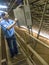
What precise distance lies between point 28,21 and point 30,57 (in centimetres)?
78

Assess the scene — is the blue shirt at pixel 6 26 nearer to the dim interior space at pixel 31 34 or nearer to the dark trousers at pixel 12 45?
the dim interior space at pixel 31 34

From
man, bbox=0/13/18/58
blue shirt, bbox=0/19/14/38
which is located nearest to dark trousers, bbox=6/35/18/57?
man, bbox=0/13/18/58

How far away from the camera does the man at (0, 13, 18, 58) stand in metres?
3.35

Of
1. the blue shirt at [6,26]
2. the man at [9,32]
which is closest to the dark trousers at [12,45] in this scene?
the man at [9,32]

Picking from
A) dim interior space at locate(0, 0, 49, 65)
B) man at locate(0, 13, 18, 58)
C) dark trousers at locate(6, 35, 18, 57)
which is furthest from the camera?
dark trousers at locate(6, 35, 18, 57)

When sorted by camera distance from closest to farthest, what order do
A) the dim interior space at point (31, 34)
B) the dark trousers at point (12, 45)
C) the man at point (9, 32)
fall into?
the dim interior space at point (31, 34) < the man at point (9, 32) < the dark trousers at point (12, 45)

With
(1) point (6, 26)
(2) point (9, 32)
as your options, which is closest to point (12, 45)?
(2) point (9, 32)

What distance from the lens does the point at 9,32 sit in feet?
11.7

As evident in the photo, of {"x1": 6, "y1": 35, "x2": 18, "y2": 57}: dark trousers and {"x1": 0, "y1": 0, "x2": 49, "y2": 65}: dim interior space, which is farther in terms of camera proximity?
{"x1": 6, "y1": 35, "x2": 18, "y2": 57}: dark trousers

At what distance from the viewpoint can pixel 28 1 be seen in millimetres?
2424

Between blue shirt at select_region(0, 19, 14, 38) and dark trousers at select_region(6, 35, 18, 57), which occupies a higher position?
blue shirt at select_region(0, 19, 14, 38)

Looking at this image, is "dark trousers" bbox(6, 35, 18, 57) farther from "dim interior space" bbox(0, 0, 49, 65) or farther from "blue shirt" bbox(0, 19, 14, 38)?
"blue shirt" bbox(0, 19, 14, 38)

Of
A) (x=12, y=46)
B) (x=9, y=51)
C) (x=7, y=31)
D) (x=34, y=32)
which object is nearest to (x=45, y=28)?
(x=34, y=32)

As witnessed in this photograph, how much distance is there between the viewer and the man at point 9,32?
3.35 metres
